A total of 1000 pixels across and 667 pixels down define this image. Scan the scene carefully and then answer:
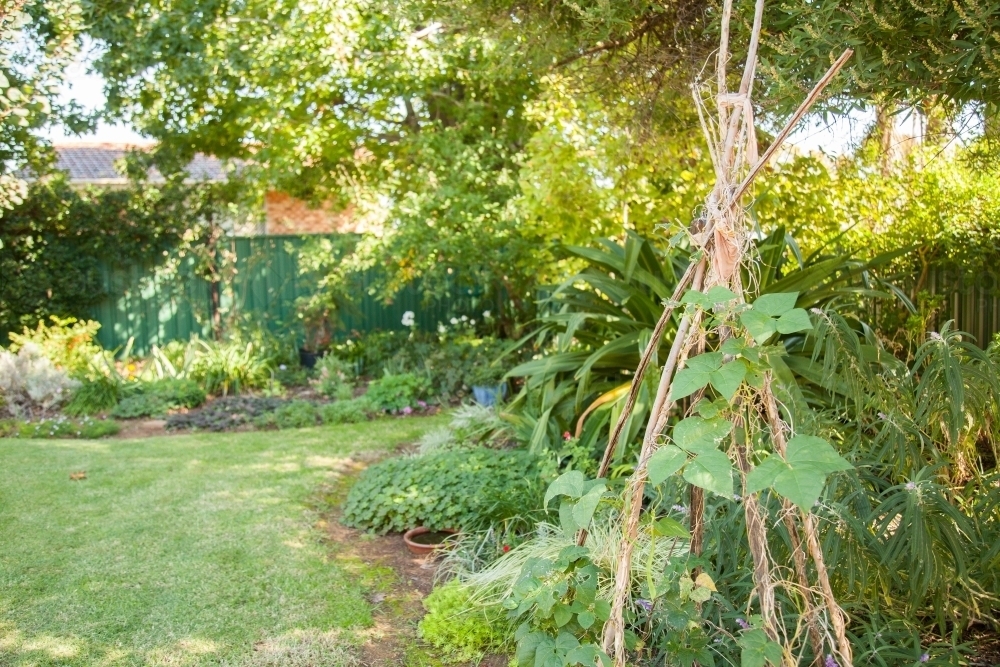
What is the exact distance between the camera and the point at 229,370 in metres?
9.41

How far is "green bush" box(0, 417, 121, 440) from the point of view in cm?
745

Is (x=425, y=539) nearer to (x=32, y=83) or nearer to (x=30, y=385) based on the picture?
(x=32, y=83)

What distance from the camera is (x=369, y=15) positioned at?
8227 millimetres

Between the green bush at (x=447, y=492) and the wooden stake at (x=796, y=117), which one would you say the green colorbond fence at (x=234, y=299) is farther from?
the wooden stake at (x=796, y=117)

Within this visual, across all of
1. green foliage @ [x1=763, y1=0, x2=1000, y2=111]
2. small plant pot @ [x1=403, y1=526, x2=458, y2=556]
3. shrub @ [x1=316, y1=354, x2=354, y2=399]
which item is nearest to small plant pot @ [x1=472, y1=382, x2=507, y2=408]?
shrub @ [x1=316, y1=354, x2=354, y2=399]

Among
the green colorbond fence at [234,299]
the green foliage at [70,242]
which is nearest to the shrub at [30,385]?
the green foliage at [70,242]

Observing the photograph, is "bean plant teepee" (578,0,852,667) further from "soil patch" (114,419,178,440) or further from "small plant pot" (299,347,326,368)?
"small plant pot" (299,347,326,368)

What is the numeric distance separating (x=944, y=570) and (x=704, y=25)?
2773mm

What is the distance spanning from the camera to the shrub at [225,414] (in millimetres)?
7930

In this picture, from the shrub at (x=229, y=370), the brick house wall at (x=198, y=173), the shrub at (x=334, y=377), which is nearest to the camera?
the shrub at (x=334, y=377)

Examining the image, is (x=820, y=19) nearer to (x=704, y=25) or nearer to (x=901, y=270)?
(x=704, y=25)

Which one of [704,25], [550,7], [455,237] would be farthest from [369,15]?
[704,25]

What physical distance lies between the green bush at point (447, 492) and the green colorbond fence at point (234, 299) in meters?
5.85

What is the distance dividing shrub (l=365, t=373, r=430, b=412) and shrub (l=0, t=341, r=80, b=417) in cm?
290
